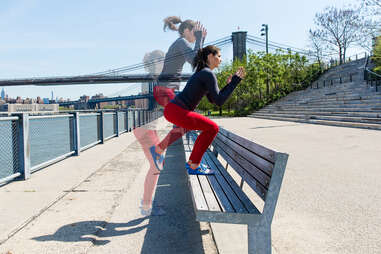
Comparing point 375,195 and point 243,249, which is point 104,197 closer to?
point 243,249

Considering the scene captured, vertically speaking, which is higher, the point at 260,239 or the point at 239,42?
the point at 239,42

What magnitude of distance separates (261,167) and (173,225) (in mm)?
1185

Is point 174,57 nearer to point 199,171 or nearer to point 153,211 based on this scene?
point 199,171

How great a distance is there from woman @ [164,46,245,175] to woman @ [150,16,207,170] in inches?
21.4

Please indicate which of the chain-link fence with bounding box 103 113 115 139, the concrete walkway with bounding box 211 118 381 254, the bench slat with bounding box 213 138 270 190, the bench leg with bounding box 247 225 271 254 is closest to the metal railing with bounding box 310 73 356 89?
the chain-link fence with bounding box 103 113 115 139

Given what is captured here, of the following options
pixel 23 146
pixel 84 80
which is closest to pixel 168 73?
pixel 23 146

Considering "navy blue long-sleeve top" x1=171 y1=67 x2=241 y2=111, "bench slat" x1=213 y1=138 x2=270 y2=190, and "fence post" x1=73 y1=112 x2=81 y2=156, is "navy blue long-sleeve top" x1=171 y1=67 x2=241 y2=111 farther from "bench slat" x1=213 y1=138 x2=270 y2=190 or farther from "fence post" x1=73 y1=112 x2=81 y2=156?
"fence post" x1=73 y1=112 x2=81 y2=156

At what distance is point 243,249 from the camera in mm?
2311

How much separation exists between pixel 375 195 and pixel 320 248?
189 centimetres

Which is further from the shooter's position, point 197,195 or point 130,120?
point 130,120

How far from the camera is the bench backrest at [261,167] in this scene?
1.81 meters

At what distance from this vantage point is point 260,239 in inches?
75.3

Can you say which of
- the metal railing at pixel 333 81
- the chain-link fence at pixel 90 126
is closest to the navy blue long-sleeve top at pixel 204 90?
the chain-link fence at pixel 90 126

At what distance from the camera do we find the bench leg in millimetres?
1894
